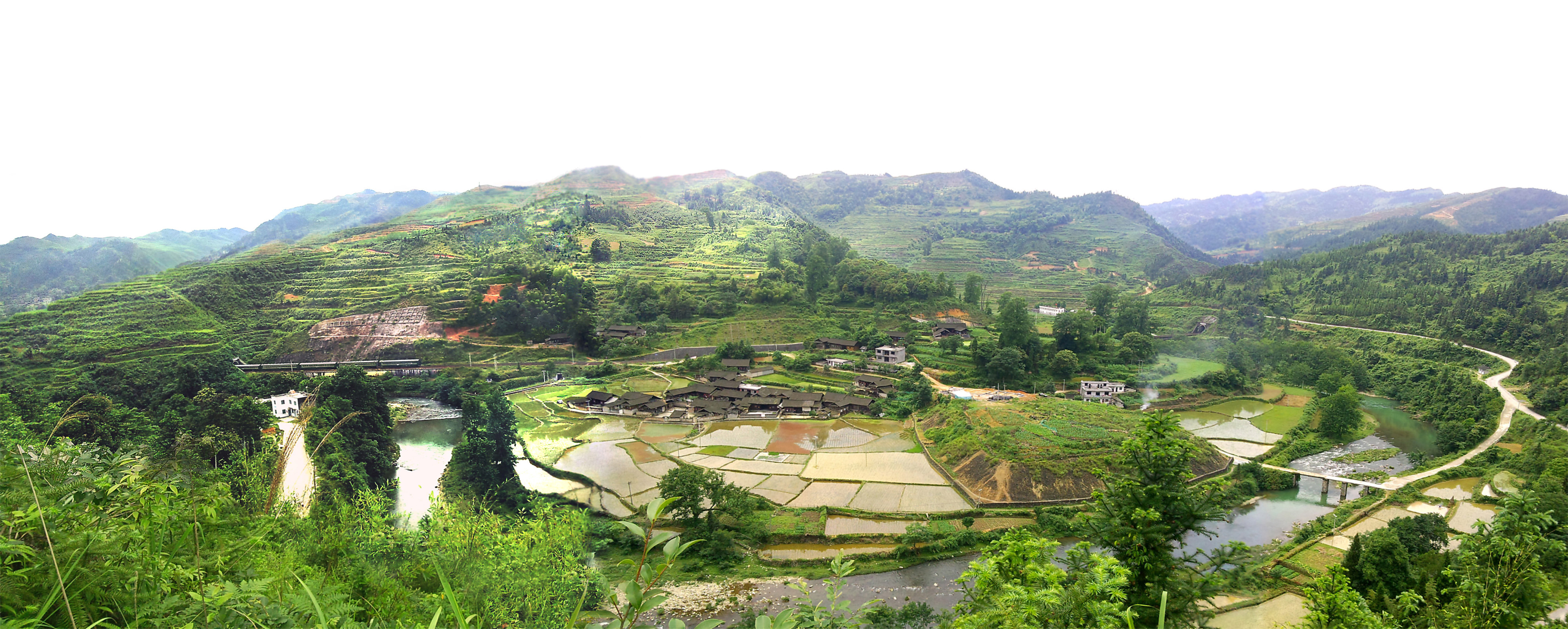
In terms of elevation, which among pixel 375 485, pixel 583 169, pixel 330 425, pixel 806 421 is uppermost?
pixel 583 169

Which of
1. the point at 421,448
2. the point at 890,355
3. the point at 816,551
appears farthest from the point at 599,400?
the point at 890,355

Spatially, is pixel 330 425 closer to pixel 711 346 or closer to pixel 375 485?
pixel 375 485

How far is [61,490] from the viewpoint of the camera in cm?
251

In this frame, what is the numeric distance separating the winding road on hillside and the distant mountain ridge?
3471 inches

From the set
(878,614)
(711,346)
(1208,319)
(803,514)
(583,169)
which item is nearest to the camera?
(878,614)

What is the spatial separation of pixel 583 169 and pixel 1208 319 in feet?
176

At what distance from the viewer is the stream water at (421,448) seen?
1509 centimetres

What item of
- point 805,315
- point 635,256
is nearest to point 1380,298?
point 805,315

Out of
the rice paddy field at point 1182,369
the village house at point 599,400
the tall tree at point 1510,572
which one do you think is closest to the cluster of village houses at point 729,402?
the village house at point 599,400

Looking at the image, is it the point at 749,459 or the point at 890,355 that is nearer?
the point at 749,459

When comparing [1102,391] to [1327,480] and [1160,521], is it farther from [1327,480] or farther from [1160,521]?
[1160,521]

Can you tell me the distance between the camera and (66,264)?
38219 mm

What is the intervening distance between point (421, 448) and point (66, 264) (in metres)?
41.3

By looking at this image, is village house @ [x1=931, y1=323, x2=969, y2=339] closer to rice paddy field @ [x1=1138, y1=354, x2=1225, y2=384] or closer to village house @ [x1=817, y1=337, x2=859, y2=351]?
village house @ [x1=817, y1=337, x2=859, y2=351]
